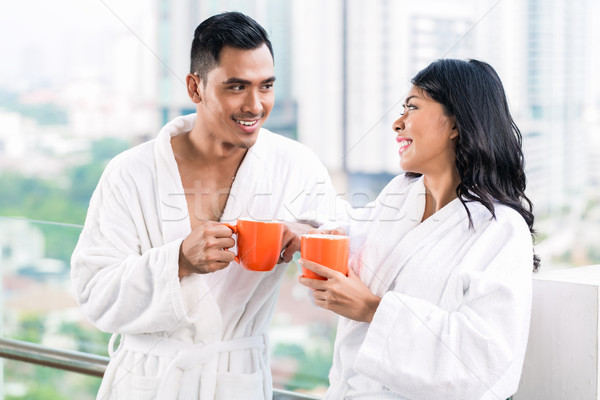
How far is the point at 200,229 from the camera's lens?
1222 millimetres

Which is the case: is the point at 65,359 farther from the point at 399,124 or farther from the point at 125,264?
the point at 399,124

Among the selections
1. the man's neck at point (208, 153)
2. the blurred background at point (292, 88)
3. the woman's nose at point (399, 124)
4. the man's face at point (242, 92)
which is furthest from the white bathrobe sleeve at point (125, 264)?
the blurred background at point (292, 88)

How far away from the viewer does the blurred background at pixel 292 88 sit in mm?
6632

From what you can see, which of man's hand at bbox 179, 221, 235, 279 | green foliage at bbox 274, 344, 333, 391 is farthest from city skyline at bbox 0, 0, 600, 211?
man's hand at bbox 179, 221, 235, 279

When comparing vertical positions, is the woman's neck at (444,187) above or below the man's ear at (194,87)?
below

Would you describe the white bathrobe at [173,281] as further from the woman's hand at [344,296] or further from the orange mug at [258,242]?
the woman's hand at [344,296]

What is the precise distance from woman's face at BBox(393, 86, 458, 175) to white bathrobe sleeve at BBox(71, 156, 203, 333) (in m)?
0.50

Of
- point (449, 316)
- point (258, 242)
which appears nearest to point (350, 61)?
point (258, 242)

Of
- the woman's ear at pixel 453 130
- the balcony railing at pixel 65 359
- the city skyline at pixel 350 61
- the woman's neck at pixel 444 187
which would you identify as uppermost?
the city skyline at pixel 350 61

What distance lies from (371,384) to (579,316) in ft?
Answer: 1.27

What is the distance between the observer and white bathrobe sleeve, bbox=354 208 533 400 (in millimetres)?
1005

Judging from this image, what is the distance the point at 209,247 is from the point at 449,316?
18.5 inches

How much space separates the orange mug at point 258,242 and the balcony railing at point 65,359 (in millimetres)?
323

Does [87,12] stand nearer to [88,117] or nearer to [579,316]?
[88,117]
